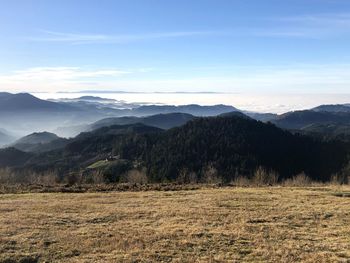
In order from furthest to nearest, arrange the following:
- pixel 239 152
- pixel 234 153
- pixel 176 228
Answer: pixel 239 152, pixel 234 153, pixel 176 228

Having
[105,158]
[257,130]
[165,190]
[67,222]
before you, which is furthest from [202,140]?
[67,222]

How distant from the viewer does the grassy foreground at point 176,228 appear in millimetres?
14883

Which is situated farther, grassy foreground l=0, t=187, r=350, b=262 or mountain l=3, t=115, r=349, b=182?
mountain l=3, t=115, r=349, b=182

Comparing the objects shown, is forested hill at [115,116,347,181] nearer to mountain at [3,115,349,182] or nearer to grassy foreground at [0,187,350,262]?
mountain at [3,115,349,182]

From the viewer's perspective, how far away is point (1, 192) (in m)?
33.4

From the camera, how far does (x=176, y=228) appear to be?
751 inches

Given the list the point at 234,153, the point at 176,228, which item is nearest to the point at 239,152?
the point at 234,153

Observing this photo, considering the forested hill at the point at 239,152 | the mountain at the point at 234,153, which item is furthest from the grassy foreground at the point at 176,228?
the forested hill at the point at 239,152

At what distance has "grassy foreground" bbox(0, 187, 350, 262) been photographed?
14.9 meters

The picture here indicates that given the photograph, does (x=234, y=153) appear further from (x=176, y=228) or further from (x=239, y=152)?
(x=176, y=228)

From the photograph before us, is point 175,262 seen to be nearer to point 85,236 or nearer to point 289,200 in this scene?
point 85,236

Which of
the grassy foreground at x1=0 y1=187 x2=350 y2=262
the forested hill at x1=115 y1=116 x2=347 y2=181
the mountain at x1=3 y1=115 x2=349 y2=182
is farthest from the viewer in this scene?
the mountain at x1=3 y1=115 x2=349 y2=182

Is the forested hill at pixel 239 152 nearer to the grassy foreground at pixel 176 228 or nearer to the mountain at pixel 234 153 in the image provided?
the mountain at pixel 234 153

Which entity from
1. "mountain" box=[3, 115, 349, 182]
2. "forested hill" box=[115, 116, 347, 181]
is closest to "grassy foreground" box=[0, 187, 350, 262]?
"mountain" box=[3, 115, 349, 182]
